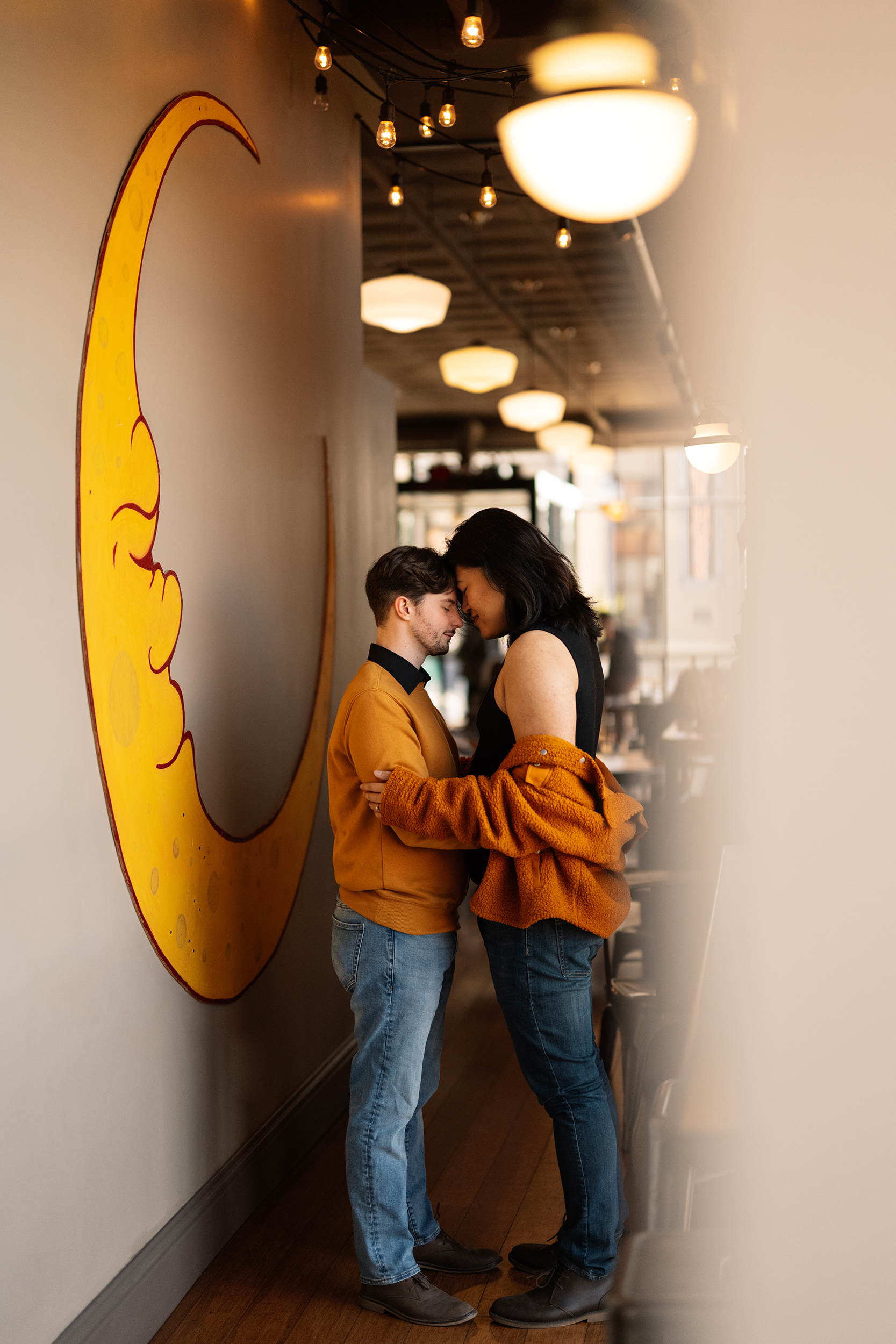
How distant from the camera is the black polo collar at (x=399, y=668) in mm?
2270

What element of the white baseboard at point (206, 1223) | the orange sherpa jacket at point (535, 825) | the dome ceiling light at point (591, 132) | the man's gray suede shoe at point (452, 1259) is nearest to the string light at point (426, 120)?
the dome ceiling light at point (591, 132)

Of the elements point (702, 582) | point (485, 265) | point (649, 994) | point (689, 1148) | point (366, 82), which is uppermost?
point (485, 265)

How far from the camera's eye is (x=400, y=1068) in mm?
2221

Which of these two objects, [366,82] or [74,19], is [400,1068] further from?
[366,82]

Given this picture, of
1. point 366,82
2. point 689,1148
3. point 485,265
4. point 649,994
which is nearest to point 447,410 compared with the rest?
point 485,265

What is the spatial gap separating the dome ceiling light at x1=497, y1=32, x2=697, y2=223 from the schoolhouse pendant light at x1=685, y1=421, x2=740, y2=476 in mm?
1646

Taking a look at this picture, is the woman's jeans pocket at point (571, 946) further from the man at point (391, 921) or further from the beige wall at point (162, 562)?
the beige wall at point (162, 562)

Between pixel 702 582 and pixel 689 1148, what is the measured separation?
2.44 feet

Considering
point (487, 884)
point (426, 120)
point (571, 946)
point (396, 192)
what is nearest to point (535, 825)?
point (487, 884)

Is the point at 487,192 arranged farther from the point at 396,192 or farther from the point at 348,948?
the point at 348,948

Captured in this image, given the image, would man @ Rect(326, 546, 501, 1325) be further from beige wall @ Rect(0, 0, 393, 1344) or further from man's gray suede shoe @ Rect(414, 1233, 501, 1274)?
beige wall @ Rect(0, 0, 393, 1344)

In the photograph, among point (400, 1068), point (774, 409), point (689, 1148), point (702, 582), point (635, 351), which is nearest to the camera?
point (774, 409)

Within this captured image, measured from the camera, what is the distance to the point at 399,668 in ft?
7.47

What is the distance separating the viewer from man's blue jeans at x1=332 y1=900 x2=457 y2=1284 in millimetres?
2207
